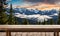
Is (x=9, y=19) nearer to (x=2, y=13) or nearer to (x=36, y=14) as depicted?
(x=2, y=13)

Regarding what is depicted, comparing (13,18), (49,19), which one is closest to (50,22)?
(49,19)

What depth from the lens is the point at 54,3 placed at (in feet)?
12.1

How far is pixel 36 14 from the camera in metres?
3.70

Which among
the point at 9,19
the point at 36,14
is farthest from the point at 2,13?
the point at 36,14

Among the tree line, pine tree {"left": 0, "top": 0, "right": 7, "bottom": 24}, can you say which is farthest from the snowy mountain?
pine tree {"left": 0, "top": 0, "right": 7, "bottom": 24}

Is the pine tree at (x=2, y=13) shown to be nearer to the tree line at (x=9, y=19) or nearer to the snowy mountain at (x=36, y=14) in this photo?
the tree line at (x=9, y=19)

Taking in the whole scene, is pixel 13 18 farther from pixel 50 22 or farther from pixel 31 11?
pixel 50 22

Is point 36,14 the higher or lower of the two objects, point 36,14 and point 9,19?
the higher

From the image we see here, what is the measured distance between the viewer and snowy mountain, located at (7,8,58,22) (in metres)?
3.70

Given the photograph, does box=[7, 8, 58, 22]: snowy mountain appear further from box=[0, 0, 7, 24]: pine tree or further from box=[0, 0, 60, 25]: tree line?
box=[0, 0, 7, 24]: pine tree

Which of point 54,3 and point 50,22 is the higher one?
point 54,3

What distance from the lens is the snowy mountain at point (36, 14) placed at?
145 inches

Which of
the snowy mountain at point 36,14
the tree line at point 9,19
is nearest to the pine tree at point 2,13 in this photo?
the tree line at point 9,19

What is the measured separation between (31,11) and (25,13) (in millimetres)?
Answer: 164
